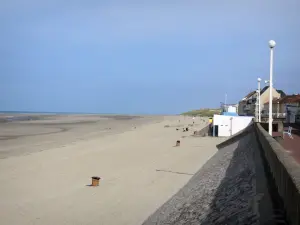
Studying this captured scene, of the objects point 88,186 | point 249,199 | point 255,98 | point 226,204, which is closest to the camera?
point 249,199

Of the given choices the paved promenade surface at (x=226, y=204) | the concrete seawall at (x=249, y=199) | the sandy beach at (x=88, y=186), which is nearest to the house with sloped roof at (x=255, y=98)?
the sandy beach at (x=88, y=186)

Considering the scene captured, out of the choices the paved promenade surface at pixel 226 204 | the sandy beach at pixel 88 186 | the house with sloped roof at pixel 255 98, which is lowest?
the sandy beach at pixel 88 186

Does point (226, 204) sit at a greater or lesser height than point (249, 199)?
lesser

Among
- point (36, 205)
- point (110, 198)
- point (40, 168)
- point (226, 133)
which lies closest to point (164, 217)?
point (110, 198)

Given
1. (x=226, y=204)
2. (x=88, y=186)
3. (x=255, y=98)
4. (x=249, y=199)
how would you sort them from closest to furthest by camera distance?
(x=249, y=199) → (x=226, y=204) → (x=88, y=186) → (x=255, y=98)

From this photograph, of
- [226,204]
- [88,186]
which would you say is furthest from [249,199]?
[88,186]

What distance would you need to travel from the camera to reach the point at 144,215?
9539 millimetres

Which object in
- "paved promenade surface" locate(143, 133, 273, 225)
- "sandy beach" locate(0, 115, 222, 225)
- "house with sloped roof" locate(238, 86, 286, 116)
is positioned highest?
"house with sloped roof" locate(238, 86, 286, 116)

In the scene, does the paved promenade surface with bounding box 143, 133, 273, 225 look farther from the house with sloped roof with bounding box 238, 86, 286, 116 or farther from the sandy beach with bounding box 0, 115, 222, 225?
the house with sloped roof with bounding box 238, 86, 286, 116

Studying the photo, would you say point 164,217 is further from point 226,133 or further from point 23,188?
point 226,133

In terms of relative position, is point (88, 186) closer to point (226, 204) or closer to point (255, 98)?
point (226, 204)

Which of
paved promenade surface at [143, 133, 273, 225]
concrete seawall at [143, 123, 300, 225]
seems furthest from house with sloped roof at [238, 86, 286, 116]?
concrete seawall at [143, 123, 300, 225]

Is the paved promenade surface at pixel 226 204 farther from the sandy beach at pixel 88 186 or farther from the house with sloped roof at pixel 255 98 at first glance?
the house with sloped roof at pixel 255 98

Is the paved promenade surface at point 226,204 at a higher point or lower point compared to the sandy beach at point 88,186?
higher
